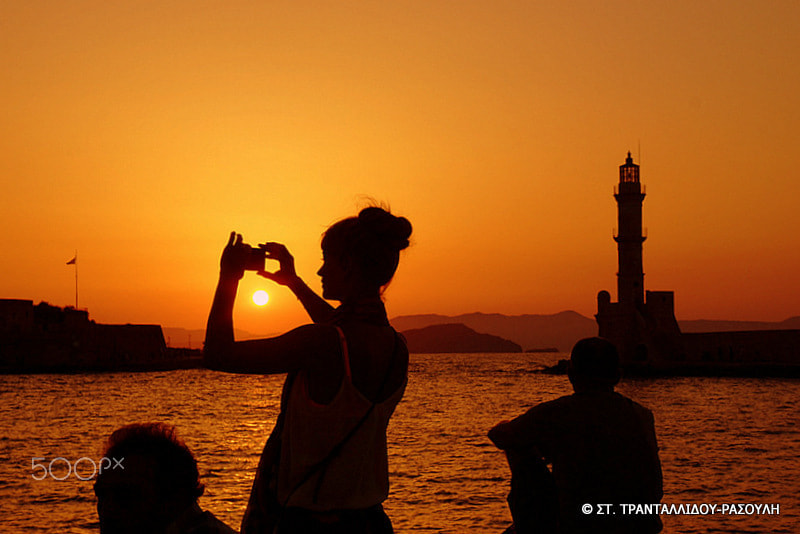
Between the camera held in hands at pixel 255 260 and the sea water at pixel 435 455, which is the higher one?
the camera held in hands at pixel 255 260

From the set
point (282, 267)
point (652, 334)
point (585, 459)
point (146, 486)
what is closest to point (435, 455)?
point (585, 459)

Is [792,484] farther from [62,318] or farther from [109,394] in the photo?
[62,318]

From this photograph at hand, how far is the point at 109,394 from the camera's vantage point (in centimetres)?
5653

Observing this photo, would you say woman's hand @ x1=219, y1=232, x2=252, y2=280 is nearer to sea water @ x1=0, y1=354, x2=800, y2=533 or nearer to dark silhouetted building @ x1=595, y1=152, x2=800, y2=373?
sea water @ x1=0, y1=354, x2=800, y2=533

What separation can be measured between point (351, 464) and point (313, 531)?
0.68 ft

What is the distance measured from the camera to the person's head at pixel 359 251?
250 cm

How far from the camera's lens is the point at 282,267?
113 inches

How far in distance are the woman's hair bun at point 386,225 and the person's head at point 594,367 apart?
1181mm

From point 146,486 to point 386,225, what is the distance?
98cm

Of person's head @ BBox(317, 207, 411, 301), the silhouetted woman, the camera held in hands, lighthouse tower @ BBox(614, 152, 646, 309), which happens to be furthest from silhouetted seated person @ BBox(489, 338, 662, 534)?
lighthouse tower @ BBox(614, 152, 646, 309)

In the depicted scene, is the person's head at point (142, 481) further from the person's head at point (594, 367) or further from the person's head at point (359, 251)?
the person's head at point (594, 367)

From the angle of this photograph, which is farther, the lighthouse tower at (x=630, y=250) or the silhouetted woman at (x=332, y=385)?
the lighthouse tower at (x=630, y=250)

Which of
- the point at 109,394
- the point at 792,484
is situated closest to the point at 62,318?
the point at 109,394

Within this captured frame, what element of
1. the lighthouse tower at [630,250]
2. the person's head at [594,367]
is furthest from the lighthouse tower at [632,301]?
the person's head at [594,367]
